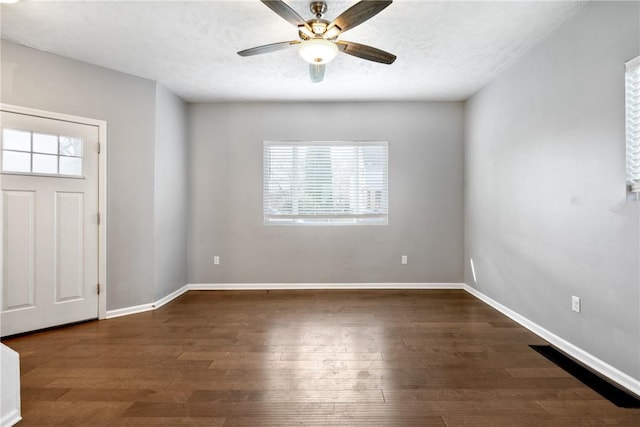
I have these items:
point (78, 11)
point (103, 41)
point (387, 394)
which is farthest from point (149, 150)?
point (387, 394)

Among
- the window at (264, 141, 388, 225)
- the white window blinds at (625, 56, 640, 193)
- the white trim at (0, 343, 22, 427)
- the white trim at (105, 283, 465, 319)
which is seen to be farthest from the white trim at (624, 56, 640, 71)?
the white trim at (0, 343, 22, 427)

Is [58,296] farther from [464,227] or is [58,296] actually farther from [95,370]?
[464,227]

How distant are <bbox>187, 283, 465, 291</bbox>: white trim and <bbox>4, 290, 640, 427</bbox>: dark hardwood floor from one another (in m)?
0.95

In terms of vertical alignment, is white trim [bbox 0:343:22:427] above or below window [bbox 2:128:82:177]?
below

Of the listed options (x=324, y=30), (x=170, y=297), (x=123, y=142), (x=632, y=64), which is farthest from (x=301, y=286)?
(x=632, y=64)

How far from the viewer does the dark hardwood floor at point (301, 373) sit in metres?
1.72

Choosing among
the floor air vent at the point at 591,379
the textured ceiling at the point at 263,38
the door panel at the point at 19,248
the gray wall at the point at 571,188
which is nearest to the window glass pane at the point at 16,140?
the door panel at the point at 19,248

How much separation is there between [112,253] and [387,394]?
314 centimetres

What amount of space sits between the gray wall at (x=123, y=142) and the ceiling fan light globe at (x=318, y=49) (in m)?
2.26

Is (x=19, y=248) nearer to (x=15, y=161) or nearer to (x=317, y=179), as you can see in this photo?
(x=15, y=161)

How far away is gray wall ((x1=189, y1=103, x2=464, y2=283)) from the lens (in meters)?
4.38

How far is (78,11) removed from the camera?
237 centimetres

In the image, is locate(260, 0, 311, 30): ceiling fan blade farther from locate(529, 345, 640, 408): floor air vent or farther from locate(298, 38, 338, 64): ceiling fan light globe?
locate(529, 345, 640, 408): floor air vent

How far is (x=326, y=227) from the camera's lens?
14.5 ft
